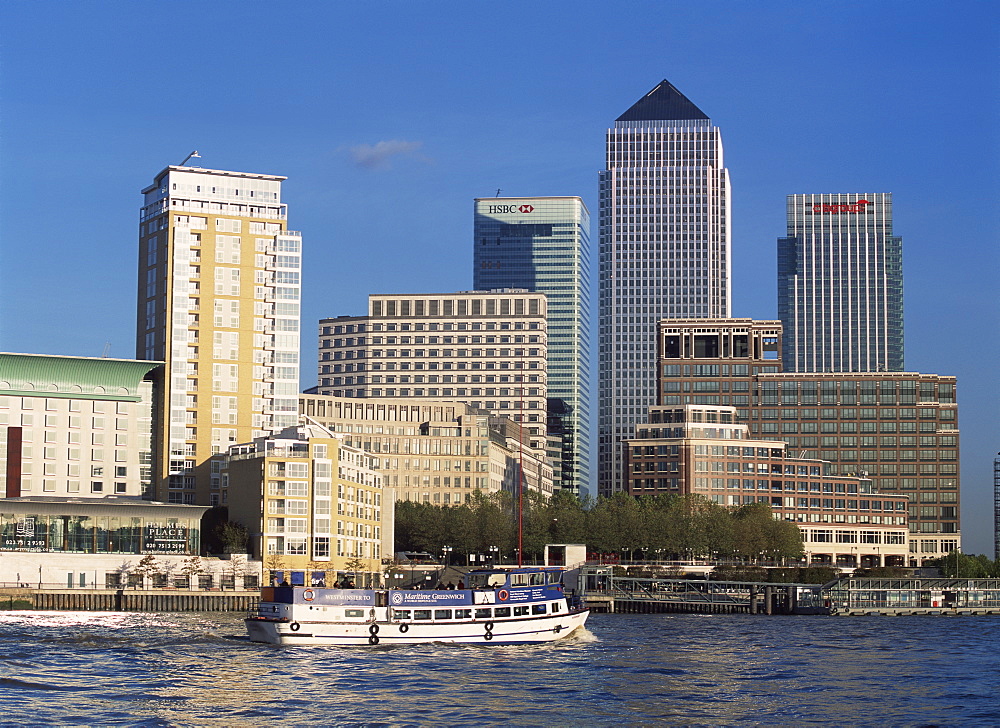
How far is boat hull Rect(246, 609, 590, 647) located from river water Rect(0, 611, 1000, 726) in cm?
171

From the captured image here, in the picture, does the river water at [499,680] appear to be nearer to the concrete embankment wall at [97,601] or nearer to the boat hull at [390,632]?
the boat hull at [390,632]

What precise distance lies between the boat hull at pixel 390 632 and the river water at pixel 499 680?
5.62 ft

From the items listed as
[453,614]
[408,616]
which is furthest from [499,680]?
[408,616]

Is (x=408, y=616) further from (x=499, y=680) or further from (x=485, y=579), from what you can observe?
(x=499, y=680)

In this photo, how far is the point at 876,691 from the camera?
9825cm

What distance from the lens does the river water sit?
278 feet

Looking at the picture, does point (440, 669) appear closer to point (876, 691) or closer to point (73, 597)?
point (876, 691)

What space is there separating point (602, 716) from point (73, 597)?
12558cm

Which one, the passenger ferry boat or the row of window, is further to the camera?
the row of window

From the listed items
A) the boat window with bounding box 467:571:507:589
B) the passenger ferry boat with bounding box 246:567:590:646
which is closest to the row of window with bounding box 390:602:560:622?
the passenger ferry boat with bounding box 246:567:590:646

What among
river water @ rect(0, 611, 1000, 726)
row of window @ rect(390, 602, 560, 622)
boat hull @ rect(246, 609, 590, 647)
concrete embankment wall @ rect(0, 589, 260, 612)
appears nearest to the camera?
river water @ rect(0, 611, 1000, 726)

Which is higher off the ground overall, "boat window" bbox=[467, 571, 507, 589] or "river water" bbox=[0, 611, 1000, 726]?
"boat window" bbox=[467, 571, 507, 589]

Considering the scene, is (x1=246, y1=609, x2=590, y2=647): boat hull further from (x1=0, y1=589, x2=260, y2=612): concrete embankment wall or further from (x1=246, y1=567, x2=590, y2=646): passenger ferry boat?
(x1=0, y1=589, x2=260, y2=612): concrete embankment wall

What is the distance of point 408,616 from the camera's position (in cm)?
12562
